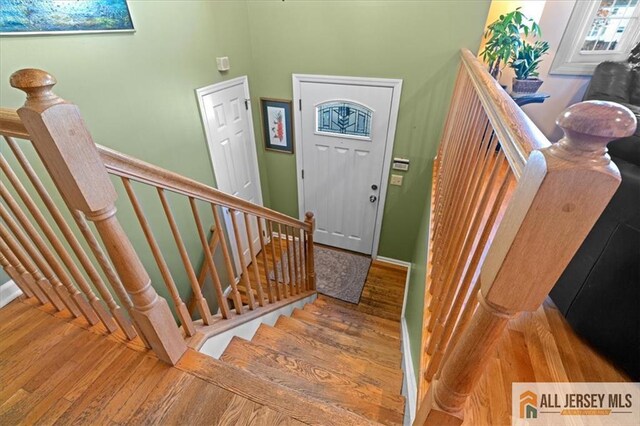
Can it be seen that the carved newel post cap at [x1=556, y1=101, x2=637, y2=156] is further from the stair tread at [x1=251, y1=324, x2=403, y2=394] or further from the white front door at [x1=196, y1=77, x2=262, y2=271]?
the white front door at [x1=196, y1=77, x2=262, y2=271]

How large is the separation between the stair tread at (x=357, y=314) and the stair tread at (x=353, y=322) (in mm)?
30

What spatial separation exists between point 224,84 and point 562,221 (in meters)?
2.93

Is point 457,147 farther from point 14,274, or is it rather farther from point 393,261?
point 393,261

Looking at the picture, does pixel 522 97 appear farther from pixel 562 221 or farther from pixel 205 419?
pixel 205 419

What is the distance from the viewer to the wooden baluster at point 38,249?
43.8 inches

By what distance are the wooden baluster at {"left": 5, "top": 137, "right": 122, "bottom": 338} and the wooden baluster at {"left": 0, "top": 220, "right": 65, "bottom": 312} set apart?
31cm

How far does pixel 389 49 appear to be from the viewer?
2660 millimetres

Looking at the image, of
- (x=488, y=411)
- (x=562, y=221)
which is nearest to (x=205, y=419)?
(x=488, y=411)

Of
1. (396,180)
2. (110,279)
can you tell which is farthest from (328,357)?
(396,180)

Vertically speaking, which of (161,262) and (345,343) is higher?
(161,262)

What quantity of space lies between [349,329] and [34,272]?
216 cm

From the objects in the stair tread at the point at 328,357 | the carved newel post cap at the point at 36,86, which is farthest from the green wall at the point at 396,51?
the carved newel post cap at the point at 36,86

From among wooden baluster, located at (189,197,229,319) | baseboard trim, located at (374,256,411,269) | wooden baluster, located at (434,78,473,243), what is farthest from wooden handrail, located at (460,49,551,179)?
baseboard trim, located at (374,256,411,269)

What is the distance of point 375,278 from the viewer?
12.0 feet
